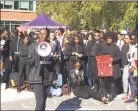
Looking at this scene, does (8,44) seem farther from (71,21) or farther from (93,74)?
(71,21)

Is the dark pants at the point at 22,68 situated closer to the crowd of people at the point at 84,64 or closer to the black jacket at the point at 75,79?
the crowd of people at the point at 84,64

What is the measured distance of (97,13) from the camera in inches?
1075

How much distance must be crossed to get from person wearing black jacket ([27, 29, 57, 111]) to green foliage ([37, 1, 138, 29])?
1863cm

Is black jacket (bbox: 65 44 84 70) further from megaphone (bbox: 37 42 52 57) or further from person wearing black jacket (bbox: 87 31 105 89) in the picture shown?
megaphone (bbox: 37 42 52 57)

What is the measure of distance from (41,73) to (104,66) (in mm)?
2705

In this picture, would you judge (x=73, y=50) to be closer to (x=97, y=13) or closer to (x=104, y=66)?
(x=104, y=66)

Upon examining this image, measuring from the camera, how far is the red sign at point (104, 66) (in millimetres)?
9742

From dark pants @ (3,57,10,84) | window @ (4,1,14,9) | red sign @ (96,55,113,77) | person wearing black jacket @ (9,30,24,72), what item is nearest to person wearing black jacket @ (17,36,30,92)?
person wearing black jacket @ (9,30,24,72)

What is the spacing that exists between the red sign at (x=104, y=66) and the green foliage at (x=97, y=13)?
1618 cm

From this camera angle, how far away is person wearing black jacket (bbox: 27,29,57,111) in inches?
289

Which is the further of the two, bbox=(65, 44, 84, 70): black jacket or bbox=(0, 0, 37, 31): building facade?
bbox=(0, 0, 37, 31): building facade

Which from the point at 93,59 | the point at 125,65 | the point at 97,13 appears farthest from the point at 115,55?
the point at 97,13

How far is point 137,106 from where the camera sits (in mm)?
9094

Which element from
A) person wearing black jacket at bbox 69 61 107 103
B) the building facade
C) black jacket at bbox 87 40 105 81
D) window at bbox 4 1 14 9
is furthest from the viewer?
window at bbox 4 1 14 9
